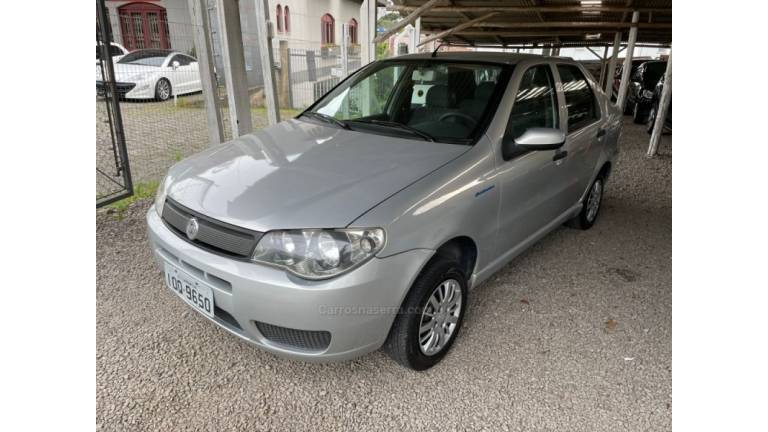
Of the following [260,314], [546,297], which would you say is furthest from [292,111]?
[260,314]

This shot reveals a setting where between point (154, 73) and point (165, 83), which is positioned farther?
point (165, 83)

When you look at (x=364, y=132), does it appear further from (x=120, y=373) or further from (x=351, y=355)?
(x=120, y=373)

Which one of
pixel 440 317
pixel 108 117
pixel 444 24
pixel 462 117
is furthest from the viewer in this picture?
pixel 444 24

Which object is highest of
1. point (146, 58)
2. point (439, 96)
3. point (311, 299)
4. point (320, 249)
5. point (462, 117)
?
point (146, 58)

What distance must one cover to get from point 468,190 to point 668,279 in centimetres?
218

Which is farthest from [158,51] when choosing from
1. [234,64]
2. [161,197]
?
[161,197]

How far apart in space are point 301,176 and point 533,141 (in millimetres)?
1272

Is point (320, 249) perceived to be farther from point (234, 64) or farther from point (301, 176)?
point (234, 64)

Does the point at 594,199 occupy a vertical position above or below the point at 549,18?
below

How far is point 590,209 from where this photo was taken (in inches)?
168

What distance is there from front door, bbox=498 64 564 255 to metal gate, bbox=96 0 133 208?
345cm

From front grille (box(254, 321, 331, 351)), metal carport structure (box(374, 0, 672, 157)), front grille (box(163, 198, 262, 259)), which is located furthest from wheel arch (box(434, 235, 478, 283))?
metal carport structure (box(374, 0, 672, 157))

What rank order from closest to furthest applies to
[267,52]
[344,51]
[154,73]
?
[154,73] < [267,52] < [344,51]

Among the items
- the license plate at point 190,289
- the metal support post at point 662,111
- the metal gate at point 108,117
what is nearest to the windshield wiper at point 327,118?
the license plate at point 190,289
